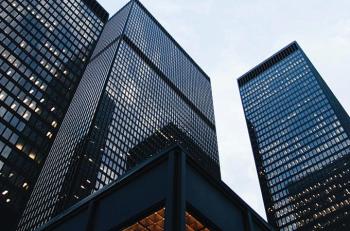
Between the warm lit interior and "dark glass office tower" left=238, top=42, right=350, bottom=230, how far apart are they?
127 meters

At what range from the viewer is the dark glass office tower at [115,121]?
107m

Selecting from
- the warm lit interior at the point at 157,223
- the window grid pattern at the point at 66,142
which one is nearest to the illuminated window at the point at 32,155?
the window grid pattern at the point at 66,142

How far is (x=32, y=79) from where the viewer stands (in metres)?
111

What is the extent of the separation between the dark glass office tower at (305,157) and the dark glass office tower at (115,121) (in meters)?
29.0

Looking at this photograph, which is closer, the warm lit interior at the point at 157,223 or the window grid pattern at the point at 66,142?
the warm lit interior at the point at 157,223

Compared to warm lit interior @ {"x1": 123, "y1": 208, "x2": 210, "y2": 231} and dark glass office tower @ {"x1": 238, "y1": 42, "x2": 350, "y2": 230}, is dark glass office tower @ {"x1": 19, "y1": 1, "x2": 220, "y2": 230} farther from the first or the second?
warm lit interior @ {"x1": 123, "y1": 208, "x2": 210, "y2": 231}

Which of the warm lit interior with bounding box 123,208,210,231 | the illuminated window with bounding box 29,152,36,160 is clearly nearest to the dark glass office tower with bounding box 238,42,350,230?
the illuminated window with bounding box 29,152,36,160

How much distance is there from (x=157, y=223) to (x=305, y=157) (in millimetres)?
151825

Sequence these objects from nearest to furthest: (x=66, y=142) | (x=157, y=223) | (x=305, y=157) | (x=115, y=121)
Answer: (x=157, y=223)
(x=66, y=142)
(x=115, y=121)
(x=305, y=157)

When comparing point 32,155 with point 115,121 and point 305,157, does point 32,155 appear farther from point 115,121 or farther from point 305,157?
point 305,157

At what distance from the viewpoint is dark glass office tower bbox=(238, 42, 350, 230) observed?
14150 centimetres

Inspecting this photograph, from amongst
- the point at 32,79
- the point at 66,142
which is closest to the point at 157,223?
the point at 32,79

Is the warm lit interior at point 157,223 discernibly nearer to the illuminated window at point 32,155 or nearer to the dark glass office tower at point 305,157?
the illuminated window at point 32,155

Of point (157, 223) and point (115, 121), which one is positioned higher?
point (115, 121)
